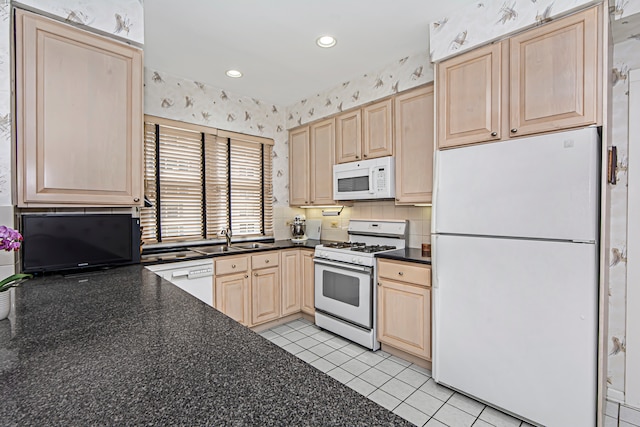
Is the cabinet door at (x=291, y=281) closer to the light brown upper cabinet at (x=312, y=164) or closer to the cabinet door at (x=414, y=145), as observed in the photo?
the light brown upper cabinet at (x=312, y=164)

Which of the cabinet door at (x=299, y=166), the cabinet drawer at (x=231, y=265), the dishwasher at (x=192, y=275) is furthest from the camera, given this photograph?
the cabinet door at (x=299, y=166)

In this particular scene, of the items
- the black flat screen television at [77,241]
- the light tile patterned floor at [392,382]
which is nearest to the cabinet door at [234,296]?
the light tile patterned floor at [392,382]

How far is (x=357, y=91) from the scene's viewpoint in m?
3.15

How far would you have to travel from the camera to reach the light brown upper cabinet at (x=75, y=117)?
1619mm

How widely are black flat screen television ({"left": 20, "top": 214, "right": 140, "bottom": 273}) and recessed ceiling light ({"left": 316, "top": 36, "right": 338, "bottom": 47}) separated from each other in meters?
1.99

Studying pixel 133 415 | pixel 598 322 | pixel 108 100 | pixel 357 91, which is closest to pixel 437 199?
pixel 598 322

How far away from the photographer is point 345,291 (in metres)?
2.90

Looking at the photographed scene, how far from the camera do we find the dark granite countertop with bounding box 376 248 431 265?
2.39 meters

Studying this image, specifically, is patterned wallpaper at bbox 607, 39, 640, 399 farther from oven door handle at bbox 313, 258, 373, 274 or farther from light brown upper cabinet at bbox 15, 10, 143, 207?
light brown upper cabinet at bbox 15, 10, 143, 207

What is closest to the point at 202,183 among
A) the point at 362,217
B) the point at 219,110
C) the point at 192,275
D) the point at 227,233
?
the point at 227,233

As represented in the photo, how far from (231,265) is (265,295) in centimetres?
54

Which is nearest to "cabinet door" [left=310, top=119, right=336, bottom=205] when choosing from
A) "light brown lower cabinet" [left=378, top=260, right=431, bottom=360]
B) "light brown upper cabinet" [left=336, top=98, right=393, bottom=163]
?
"light brown upper cabinet" [left=336, top=98, right=393, bottom=163]

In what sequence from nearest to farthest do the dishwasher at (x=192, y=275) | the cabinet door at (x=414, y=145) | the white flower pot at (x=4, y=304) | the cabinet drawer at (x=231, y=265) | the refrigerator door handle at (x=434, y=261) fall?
the white flower pot at (x=4, y=304)
the refrigerator door handle at (x=434, y=261)
the dishwasher at (x=192, y=275)
the cabinet door at (x=414, y=145)
the cabinet drawer at (x=231, y=265)

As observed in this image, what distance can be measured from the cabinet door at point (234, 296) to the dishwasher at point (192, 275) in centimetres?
11
